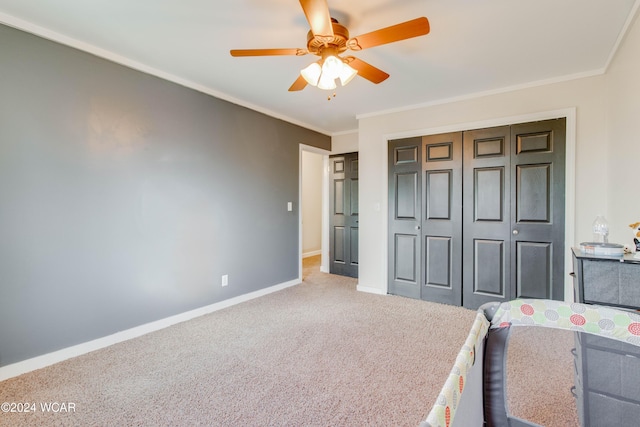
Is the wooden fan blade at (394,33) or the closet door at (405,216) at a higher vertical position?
the wooden fan blade at (394,33)

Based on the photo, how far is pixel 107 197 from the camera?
8.00 feet

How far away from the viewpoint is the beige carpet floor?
5.41 ft

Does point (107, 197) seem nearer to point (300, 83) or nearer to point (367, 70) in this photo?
point (300, 83)

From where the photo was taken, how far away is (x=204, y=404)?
174cm

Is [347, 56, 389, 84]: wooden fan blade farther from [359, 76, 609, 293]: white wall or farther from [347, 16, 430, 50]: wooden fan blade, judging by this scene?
[359, 76, 609, 293]: white wall

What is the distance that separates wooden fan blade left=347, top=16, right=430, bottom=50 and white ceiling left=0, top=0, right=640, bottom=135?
0.29m

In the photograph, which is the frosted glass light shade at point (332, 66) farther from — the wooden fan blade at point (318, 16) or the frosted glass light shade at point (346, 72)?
the wooden fan blade at point (318, 16)

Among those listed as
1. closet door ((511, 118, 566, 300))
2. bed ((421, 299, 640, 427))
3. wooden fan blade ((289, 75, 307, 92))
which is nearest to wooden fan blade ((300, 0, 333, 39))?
wooden fan blade ((289, 75, 307, 92))

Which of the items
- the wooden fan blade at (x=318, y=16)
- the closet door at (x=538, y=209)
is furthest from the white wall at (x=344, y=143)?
the wooden fan blade at (x=318, y=16)

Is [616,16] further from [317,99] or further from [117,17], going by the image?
[117,17]

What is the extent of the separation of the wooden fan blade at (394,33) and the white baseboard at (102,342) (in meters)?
2.84

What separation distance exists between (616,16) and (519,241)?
194cm

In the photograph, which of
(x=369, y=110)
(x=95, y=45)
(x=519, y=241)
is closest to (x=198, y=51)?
(x=95, y=45)

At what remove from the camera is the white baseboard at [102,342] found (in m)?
2.03
